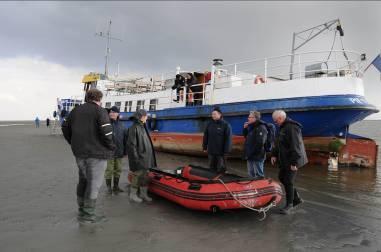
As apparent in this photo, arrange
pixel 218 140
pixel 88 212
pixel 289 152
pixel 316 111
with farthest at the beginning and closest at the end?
pixel 316 111 → pixel 218 140 → pixel 289 152 → pixel 88 212

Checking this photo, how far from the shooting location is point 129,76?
71.7 feet

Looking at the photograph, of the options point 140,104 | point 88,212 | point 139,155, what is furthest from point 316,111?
point 140,104

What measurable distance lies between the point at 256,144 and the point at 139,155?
214 centimetres

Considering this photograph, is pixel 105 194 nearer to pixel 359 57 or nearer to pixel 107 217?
pixel 107 217

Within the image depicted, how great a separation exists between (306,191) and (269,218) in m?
2.72

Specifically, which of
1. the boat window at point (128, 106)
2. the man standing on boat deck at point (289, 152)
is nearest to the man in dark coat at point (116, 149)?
the man standing on boat deck at point (289, 152)

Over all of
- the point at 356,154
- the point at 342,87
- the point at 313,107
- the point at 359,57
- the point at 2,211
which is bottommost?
the point at 2,211

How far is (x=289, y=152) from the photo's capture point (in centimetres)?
564

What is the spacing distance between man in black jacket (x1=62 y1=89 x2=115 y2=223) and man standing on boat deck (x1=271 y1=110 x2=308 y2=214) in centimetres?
279

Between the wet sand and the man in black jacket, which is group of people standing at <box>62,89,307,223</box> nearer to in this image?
the man in black jacket

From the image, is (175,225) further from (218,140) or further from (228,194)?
(218,140)

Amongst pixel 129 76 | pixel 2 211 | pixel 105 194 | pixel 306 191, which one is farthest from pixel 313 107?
pixel 129 76

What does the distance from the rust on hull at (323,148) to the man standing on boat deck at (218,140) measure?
14.7ft

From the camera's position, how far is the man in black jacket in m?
4.80
